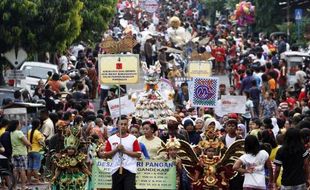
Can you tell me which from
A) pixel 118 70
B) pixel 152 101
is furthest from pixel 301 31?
pixel 118 70

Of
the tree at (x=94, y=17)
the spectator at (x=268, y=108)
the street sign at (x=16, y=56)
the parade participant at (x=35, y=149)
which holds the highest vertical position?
the tree at (x=94, y=17)

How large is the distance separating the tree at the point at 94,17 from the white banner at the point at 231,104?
54.3 ft

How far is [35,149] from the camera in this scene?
982 inches

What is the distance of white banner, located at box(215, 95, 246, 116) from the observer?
94.1 ft

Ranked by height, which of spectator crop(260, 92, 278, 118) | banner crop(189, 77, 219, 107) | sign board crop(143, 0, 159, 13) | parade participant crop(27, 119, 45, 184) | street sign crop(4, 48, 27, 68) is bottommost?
parade participant crop(27, 119, 45, 184)

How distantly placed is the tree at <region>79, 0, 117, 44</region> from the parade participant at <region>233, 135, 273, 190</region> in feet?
86.9

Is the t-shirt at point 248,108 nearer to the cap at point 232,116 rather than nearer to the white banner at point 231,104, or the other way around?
the white banner at point 231,104

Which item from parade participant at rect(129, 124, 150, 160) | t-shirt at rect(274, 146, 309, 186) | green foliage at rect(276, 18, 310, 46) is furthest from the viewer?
green foliage at rect(276, 18, 310, 46)

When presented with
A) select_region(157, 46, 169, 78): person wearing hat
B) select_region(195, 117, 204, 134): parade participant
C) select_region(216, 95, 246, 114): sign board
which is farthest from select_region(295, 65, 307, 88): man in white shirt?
select_region(195, 117, 204, 134): parade participant

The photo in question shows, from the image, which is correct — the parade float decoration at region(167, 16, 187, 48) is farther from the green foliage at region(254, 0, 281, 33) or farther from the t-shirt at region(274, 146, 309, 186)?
the t-shirt at region(274, 146, 309, 186)

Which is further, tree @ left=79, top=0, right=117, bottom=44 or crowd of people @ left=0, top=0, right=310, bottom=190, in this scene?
tree @ left=79, top=0, right=117, bottom=44

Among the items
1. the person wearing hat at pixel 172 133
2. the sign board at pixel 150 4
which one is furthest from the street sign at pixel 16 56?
the sign board at pixel 150 4

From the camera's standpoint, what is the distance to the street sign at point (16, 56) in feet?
112

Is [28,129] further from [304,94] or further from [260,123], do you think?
[304,94]
